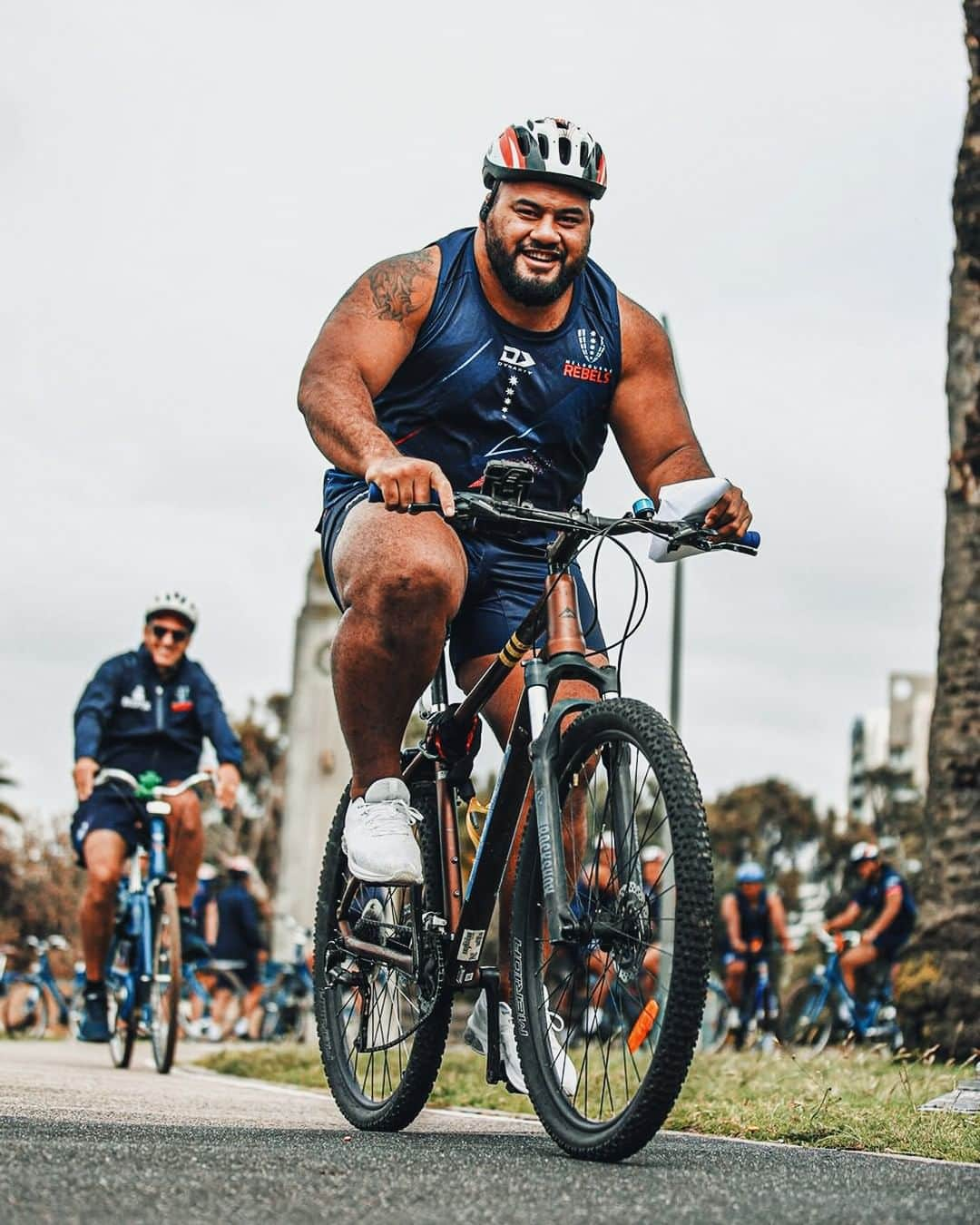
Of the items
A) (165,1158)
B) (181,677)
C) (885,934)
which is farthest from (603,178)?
(885,934)

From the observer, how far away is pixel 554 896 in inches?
171

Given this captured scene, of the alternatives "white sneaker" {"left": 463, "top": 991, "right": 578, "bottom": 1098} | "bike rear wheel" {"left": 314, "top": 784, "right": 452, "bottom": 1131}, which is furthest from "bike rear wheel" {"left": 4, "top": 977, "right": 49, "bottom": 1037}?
"white sneaker" {"left": 463, "top": 991, "right": 578, "bottom": 1098}

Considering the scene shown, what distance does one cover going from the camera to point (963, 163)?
418 inches

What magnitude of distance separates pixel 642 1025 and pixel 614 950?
0.55ft

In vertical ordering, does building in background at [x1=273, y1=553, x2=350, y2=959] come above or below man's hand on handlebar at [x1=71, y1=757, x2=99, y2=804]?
above

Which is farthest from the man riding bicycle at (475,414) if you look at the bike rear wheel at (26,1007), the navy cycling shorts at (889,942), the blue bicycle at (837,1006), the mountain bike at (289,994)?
the bike rear wheel at (26,1007)

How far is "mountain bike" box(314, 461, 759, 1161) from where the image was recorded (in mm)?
4066

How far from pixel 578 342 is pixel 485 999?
165 cm

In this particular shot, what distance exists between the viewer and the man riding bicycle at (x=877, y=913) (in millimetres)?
18953

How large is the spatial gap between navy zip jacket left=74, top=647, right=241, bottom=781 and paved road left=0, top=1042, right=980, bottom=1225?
500 cm

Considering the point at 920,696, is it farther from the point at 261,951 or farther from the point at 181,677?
the point at 181,677

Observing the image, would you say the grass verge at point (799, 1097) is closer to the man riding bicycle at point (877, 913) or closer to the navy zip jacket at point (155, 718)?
the navy zip jacket at point (155, 718)

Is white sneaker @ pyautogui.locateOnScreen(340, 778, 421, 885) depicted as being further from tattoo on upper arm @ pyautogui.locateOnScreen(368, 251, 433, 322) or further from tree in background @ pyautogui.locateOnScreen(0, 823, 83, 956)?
tree in background @ pyautogui.locateOnScreen(0, 823, 83, 956)

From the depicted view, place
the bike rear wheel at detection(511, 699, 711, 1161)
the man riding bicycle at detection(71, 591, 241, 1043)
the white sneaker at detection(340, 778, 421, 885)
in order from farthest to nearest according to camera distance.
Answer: the man riding bicycle at detection(71, 591, 241, 1043) < the white sneaker at detection(340, 778, 421, 885) < the bike rear wheel at detection(511, 699, 711, 1161)
